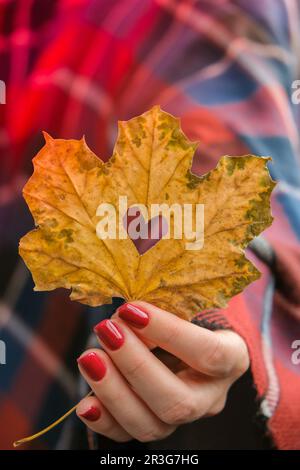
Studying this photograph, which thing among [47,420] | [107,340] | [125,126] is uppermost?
[125,126]

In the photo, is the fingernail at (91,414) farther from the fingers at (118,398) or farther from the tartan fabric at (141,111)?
the tartan fabric at (141,111)

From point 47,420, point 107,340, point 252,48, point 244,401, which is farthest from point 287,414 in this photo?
point 252,48

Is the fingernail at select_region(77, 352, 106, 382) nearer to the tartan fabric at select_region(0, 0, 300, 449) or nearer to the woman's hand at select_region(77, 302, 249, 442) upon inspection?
the woman's hand at select_region(77, 302, 249, 442)

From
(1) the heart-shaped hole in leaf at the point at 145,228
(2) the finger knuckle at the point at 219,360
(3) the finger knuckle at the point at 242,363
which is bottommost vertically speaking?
(3) the finger knuckle at the point at 242,363

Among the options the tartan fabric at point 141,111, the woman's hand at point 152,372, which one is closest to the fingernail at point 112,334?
the woman's hand at point 152,372

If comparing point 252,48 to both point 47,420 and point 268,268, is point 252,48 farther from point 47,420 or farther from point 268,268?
point 47,420

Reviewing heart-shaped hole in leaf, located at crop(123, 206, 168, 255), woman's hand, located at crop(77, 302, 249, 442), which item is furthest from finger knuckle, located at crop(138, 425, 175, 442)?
heart-shaped hole in leaf, located at crop(123, 206, 168, 255)

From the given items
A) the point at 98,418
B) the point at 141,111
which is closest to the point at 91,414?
the point at 98,418
